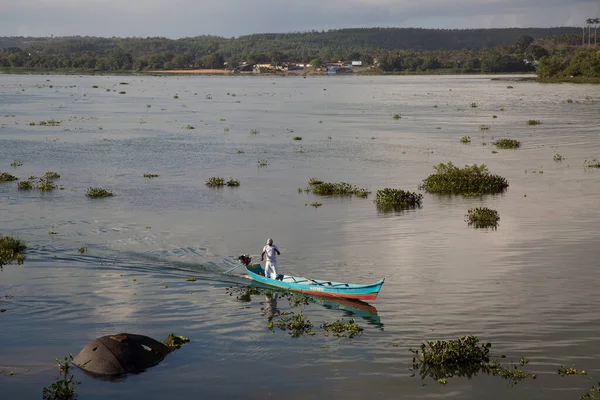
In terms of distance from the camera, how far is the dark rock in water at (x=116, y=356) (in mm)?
23172

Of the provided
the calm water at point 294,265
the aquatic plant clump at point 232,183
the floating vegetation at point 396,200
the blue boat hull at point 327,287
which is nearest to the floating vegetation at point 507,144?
the calm water at point 294,265

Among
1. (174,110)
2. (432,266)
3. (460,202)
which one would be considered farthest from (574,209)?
(174,110)

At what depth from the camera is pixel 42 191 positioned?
54.6 metres

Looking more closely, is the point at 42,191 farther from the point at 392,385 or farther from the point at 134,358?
the point at 392,385

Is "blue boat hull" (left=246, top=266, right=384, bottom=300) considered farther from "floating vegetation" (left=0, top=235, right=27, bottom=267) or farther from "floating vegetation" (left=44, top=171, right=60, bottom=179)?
"floating vegetation" (left=44, top=171, right=60, bottom=179)

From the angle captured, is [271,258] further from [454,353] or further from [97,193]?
→ [97,193]

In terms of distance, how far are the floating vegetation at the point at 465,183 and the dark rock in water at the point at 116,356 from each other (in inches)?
1360

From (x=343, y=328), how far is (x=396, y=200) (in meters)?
23.3

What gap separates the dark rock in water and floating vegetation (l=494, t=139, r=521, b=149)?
200 ft

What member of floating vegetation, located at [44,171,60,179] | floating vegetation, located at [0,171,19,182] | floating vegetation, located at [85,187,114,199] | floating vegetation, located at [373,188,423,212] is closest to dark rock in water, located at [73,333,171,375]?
floating vegetation, located at [373,188,423,212]

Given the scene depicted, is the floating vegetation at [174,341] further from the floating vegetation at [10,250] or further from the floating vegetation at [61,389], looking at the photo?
the floating vegetation at [10,250]

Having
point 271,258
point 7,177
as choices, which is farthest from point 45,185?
point 271,258

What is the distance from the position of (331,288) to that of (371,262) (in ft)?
20.3

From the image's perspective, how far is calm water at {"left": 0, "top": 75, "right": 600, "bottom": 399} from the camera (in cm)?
2348
